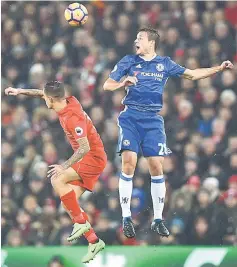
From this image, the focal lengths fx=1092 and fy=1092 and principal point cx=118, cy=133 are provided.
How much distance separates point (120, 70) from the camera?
13102 mm

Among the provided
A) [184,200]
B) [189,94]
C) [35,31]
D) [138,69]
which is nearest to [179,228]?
[184,200]

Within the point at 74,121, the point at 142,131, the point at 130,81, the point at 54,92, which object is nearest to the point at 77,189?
the point at 74,121

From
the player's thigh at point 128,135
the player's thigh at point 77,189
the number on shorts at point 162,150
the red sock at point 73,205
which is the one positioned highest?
the player's thigh at point 128,135

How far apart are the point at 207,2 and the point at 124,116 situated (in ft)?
25.7

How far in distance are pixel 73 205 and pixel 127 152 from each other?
92 centimetres

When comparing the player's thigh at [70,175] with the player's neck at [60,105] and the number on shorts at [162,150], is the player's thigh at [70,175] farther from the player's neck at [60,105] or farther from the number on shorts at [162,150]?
the number on shorts at [162,150]

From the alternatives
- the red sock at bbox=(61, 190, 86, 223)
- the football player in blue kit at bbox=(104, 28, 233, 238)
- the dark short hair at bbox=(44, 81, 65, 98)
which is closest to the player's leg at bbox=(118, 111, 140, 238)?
the football player in blue kit at bbox=(104, 28, 233, 238)

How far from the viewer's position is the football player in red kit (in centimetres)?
1295

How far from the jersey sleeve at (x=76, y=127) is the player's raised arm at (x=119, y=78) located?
52 centimetres

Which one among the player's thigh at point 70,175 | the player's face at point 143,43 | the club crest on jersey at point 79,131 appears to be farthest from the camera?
the player's thigh at point 70,175

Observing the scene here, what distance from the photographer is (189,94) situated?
19.3m

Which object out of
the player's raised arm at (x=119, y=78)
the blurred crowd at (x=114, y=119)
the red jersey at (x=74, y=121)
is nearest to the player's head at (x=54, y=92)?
→ the red jersey at (x=74, y=121)

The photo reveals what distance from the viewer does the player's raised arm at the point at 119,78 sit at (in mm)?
12508

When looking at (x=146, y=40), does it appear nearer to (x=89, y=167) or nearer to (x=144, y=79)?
(x=144, y=79)
